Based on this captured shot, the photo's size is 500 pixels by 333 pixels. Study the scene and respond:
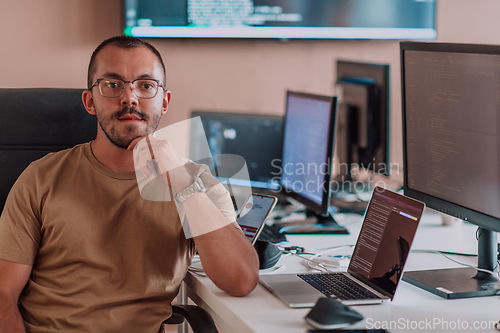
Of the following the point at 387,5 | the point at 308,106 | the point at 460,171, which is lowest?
the point at 460,171

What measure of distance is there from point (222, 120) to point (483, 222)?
119 cm

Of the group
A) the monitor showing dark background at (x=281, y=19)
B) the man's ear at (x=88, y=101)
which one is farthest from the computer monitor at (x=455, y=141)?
the monitor showing dark background at (x=281, y=19)

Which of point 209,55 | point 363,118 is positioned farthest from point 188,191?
point 209,55

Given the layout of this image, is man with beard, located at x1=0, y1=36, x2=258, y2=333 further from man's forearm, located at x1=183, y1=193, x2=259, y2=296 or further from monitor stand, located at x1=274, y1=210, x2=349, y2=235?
monitor stand, located at x1=274, y1=210, x2=349, y2=235

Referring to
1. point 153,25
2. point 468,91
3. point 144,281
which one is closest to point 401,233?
point 468,91

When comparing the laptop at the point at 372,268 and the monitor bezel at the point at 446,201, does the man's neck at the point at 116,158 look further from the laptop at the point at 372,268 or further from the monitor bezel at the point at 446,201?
the monitor bezel at the point at 446,201

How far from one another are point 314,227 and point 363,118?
590mm

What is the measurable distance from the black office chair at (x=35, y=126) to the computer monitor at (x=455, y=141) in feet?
2.92

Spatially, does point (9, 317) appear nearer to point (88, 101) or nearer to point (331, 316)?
point (88, 101)

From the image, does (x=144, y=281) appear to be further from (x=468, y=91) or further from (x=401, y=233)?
(x=468, y=91)

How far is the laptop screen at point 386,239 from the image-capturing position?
3.42 ft

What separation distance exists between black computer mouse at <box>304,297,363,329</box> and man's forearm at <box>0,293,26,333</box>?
666 mm

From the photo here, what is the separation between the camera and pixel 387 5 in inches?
105

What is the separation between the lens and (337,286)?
3.66 ft
